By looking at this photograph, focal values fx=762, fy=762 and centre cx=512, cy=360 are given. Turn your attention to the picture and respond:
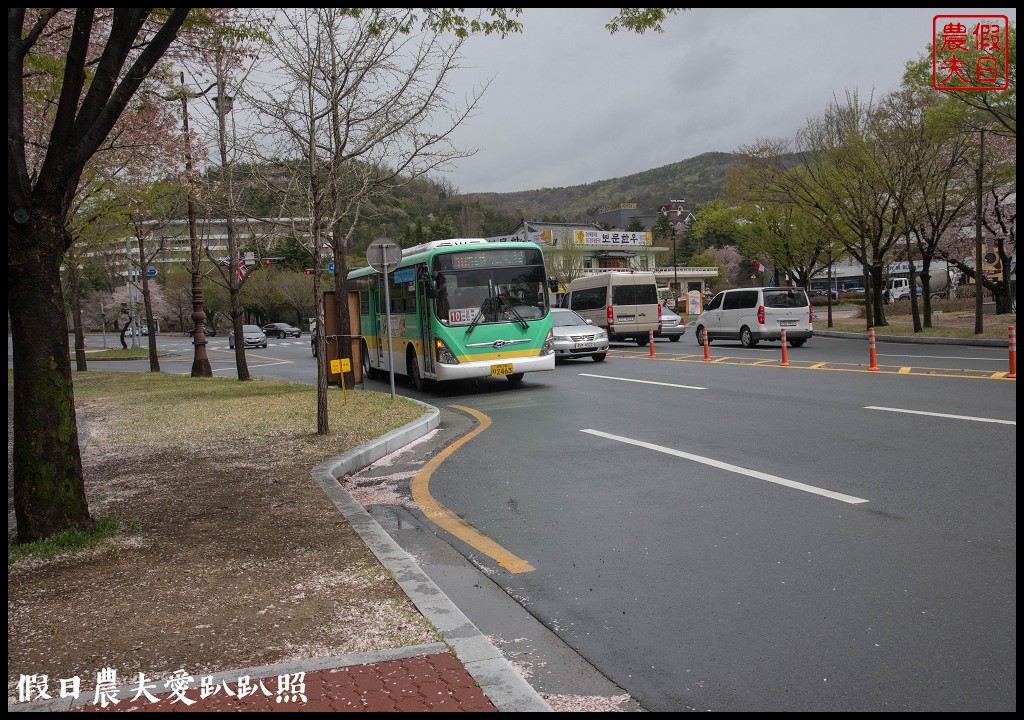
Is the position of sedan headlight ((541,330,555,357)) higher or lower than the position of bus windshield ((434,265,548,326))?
lower

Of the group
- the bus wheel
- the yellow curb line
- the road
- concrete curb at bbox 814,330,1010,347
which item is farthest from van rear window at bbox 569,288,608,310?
the yellow curb line

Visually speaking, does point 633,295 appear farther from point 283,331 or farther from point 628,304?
point 283,331

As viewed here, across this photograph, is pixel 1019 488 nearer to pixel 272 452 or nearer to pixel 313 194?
pixel 272 452

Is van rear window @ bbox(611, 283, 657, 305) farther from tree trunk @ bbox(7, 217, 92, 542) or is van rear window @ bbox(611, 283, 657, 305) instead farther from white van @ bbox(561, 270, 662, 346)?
tree trunk @ bbox(7, 217, 92, 542)

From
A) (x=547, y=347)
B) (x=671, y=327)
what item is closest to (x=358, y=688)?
(x=547, y=347)

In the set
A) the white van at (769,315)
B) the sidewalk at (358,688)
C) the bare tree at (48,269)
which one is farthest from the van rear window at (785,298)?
the sidewalk at (358,688)

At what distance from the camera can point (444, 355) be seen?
1539 cm

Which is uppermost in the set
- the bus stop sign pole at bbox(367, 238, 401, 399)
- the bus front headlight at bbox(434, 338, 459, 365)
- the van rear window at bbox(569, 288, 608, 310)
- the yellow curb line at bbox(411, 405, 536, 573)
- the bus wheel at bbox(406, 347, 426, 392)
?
the bus stop sign pole at bbox(367, 238, 401, 399)

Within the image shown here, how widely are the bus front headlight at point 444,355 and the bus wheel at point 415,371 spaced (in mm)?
1482

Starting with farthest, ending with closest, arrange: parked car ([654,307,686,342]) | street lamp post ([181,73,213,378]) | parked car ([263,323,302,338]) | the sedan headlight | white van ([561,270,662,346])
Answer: parked car ([263,323,302,338]), parked car ([654,307,686,342]), white van ([561,270,662,346]), street lamp post ([181,73,213,378]), the sedan headlight

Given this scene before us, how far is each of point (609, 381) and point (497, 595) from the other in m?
11.9

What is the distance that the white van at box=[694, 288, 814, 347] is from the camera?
24797 millimetres

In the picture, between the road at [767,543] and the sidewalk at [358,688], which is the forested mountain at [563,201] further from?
the sidewalk at [358,688]

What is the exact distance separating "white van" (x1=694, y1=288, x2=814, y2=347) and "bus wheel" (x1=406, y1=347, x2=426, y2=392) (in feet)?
37.4
